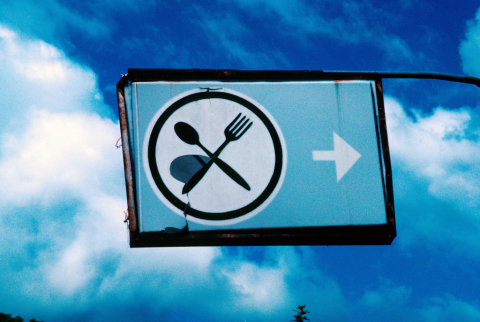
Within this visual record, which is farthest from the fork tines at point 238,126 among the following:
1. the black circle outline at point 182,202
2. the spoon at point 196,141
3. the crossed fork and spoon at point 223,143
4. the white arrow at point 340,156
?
the white arrow at point 340,156

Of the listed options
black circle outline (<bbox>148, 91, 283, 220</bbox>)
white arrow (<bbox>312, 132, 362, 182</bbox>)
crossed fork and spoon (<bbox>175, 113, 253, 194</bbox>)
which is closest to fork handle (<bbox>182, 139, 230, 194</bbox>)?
crossed fork and spoon (<bbox>175, 113, 253, 194</bbox>)

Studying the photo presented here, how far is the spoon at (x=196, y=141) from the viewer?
11.5ft

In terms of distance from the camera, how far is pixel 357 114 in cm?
368

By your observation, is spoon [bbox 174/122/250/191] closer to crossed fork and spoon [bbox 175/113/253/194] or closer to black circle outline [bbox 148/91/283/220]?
crossed fork and spoon [bbox 175/113/253/194]

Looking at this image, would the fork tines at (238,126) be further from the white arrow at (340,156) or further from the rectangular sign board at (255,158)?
the white arrow at (340,156)

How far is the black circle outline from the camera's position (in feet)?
11.1

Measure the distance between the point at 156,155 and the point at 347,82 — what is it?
1.82m

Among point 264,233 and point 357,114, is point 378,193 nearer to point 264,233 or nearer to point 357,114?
point 357,114

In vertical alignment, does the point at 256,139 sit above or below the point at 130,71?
below

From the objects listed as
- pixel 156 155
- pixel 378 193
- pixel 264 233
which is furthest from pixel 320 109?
pixel 156 155

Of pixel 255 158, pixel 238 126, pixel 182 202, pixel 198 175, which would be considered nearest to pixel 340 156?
pixel 255 158

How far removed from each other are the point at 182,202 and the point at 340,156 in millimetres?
1401

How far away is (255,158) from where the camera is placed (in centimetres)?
356

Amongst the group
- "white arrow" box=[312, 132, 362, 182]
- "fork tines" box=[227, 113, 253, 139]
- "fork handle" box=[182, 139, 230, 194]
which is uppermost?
"fork tines" box=[227, 113, 253, 139]
